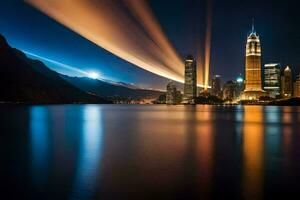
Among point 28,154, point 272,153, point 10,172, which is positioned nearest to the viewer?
point 10,172

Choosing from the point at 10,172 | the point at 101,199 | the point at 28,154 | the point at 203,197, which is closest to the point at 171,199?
the point at 203,197

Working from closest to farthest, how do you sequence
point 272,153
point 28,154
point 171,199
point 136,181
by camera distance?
point 171,199
point 136,181
point 28,154
point 272,153

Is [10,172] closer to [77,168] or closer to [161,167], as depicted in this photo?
[77,168]

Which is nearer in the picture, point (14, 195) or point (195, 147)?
point (14, 195)

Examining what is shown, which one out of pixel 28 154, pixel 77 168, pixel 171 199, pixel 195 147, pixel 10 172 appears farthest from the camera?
pixel 195 147

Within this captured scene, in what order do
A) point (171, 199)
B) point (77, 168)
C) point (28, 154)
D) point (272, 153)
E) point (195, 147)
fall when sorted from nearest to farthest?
point (171, 199), point (77, 168), point (28, 154), point (272, 153), point (195, 147)

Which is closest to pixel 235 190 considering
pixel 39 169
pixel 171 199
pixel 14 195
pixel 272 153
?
pixel 171 199

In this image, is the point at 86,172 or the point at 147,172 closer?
the point at 147,172

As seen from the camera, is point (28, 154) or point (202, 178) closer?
point (202, 178)

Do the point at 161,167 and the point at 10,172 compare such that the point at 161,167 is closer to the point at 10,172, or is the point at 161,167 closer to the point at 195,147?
the point at 10,172
